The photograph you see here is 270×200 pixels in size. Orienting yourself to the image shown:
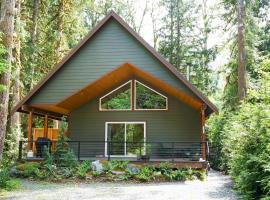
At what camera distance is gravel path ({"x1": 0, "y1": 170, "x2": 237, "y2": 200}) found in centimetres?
936

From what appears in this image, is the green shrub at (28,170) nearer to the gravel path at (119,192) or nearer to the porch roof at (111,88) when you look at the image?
the gravel path at (119,192)

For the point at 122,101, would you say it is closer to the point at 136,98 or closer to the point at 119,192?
the point at 136,98

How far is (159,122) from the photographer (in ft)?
54.4

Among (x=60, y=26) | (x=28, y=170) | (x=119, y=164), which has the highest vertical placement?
(x=60, y=26)

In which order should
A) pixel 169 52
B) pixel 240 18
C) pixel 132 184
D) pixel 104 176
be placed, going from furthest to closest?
pixel 169 52
pixel 240 18
pixel 104 176
pixel 132 184

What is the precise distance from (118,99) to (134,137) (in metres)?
1.92

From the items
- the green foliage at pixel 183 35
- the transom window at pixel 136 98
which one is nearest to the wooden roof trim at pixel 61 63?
the transom window at pixel 136 98

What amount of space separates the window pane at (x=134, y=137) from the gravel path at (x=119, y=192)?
157 inches

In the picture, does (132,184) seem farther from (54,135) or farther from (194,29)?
(194,29)

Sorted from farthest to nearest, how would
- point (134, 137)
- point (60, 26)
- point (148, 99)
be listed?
point (60, 26), point (148, 99), point (134, 137)

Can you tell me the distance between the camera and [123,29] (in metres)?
15.4

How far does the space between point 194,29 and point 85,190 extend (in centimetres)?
2567

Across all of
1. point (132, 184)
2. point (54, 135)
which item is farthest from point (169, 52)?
point (132, 184)

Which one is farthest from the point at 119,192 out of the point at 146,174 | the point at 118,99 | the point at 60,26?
the point at 60,26
